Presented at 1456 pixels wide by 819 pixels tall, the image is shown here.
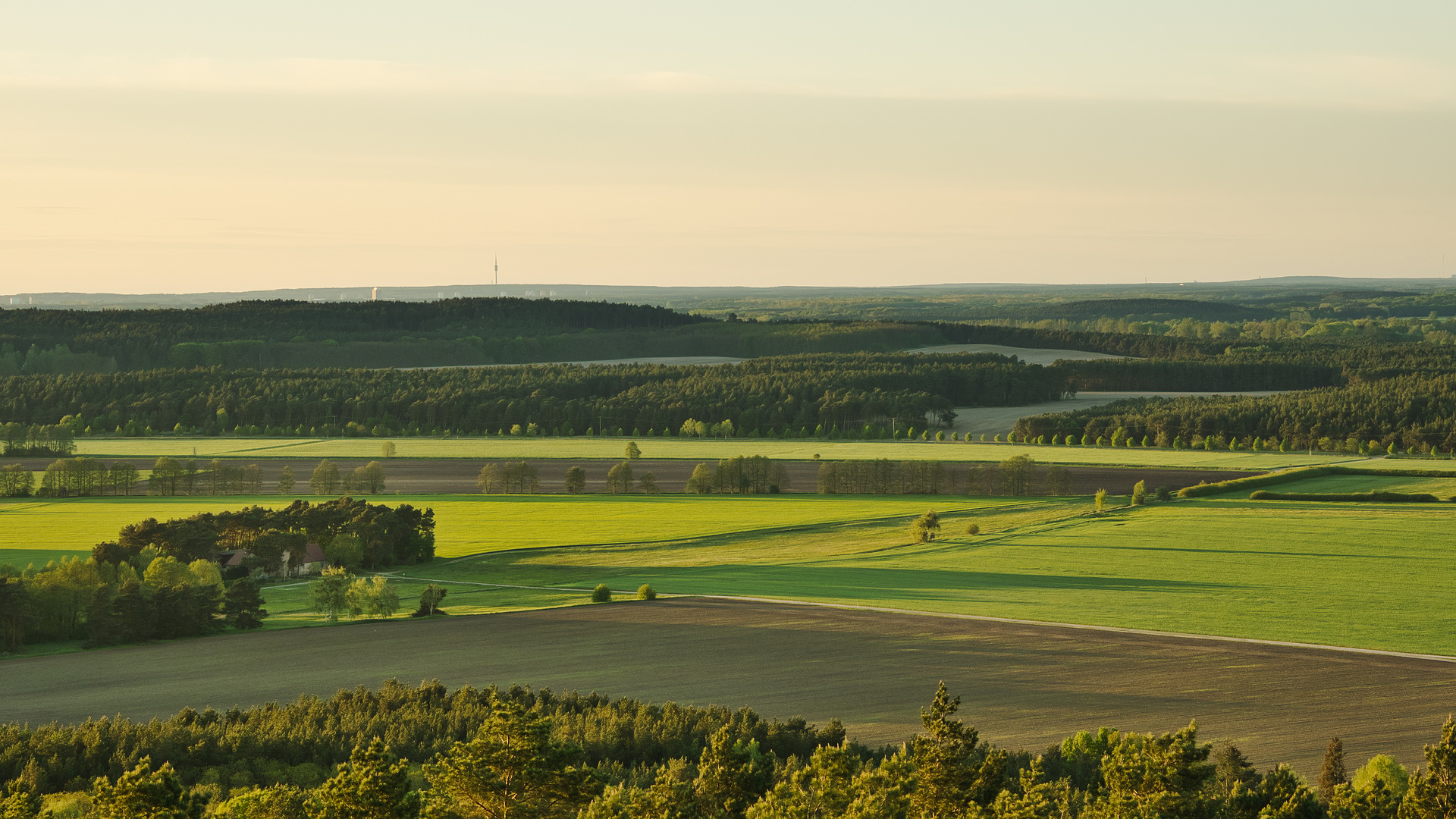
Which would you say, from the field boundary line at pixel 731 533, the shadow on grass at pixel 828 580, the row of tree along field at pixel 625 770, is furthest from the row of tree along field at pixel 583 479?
the row of tree along field at pixel 625 770

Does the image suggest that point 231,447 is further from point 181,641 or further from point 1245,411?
point 1245,411

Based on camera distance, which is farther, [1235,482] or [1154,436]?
[1154,436]

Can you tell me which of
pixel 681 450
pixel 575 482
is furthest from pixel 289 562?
pixel 681 450

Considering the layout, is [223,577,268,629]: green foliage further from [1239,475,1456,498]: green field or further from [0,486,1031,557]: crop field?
[1239,475,1456,498]: green field

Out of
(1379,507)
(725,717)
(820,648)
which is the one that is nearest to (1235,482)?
(1379,507)

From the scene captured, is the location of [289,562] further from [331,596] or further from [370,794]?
[370,794]

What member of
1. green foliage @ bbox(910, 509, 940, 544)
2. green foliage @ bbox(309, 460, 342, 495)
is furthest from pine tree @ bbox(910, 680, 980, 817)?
green foliage @ bbox(309, 460, 342, 495)

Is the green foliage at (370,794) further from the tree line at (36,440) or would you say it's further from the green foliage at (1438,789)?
the tree line at (36,440)
